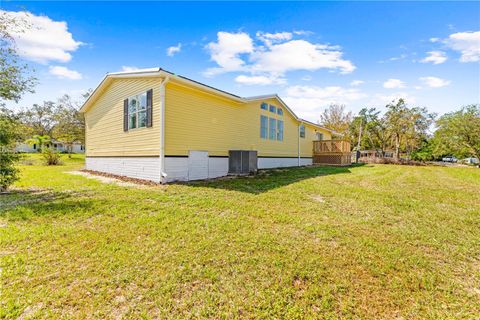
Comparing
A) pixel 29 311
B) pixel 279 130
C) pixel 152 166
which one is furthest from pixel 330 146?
pixel 29 311

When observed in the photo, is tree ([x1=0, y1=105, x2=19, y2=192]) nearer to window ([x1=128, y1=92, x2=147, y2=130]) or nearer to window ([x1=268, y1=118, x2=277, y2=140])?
window ([x1=128, y1=92, x2=147, y2=130])

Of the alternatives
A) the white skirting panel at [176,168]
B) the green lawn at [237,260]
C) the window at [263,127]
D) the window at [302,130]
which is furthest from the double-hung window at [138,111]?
the window at [302,130]

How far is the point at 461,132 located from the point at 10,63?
33720 mm

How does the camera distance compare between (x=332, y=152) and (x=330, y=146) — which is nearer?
(x=332, y=152)

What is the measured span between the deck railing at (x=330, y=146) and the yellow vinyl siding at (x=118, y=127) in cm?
1526

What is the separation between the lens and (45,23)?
8.36 m

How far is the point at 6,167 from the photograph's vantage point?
682cm

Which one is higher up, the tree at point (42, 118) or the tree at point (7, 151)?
the tree at point (42, 118)

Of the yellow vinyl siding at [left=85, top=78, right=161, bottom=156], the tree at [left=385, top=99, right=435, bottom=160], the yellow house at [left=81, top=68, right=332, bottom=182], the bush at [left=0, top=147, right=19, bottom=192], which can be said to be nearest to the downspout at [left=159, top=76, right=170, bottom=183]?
the yellow house at [left=81, top=68, right=332, bottom=182]

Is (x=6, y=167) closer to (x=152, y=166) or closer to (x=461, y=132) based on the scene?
(x=152, y=166)

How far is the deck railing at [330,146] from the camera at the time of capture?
751 inches

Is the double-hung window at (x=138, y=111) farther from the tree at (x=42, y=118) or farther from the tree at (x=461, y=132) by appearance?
the tree at (x=42, y=118)

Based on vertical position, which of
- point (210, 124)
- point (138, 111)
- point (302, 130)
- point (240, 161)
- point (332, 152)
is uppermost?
point (302, 130)

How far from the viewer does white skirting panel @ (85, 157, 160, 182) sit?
8720 millimetres
